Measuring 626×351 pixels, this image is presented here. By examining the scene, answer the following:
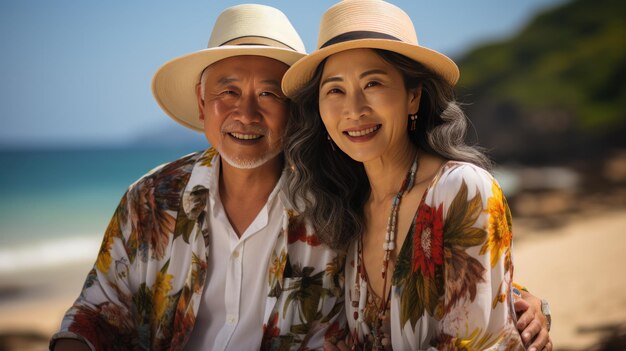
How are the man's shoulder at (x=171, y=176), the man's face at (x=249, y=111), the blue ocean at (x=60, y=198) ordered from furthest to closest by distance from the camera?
the blue ocean at (x=60, y=198)
the man's shoulder at (x=171, y=176)
the man's face at (x=249, y=111)

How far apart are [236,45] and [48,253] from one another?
13.8 meters

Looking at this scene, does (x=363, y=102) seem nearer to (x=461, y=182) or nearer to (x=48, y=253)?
(x=461, y=182)

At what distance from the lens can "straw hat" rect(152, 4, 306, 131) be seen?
9.64 feet

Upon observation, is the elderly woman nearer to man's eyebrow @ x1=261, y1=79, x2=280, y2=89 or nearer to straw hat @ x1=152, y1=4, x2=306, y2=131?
man's eyebrow @ x1=261, y1=79, x2=280, y2=89

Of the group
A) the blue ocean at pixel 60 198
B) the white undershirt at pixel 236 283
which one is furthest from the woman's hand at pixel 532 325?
the blue ocean at pixel 60 198

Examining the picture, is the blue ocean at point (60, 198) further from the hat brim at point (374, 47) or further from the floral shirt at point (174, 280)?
the hat brim at point (374, 47)

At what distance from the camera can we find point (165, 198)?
10.1 feet

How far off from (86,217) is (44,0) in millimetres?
21761

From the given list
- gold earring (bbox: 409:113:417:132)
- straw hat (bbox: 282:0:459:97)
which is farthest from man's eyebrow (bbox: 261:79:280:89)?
gold earring (bbox: 409:113:417:132)

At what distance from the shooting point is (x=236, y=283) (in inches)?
114

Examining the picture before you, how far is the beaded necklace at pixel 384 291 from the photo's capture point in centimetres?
261

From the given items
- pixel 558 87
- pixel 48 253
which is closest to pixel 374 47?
pixel 48 253

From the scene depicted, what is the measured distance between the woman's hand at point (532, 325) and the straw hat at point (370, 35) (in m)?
0.92

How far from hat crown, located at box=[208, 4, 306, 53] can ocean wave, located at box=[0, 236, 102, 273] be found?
1113 centimetres
